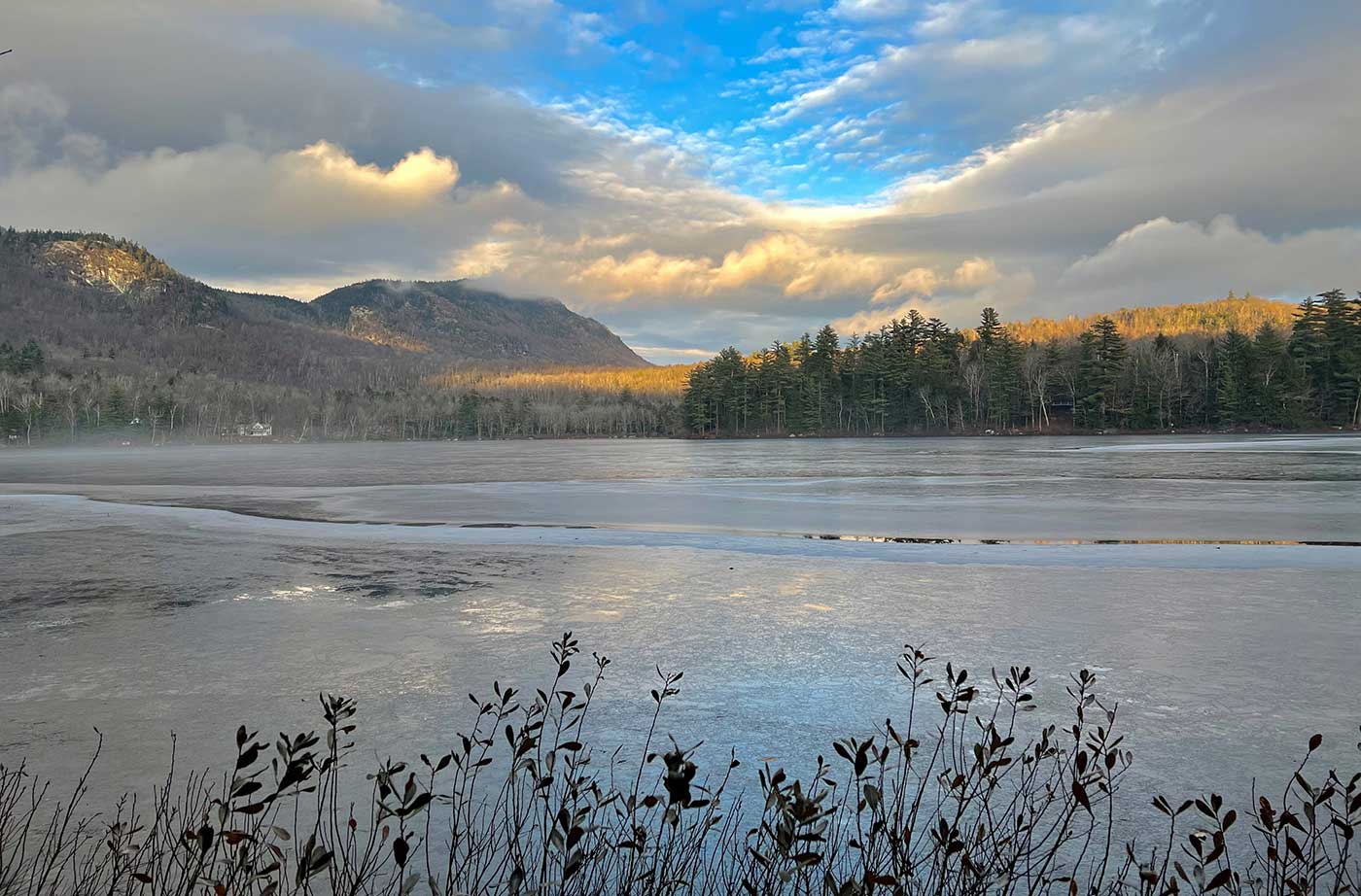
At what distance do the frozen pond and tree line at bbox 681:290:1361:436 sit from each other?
244 feet

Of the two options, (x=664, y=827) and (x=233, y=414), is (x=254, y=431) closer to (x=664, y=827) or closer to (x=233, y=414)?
(x=233, y=414)

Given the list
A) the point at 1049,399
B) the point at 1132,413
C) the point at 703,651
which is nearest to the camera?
the point at 703,651

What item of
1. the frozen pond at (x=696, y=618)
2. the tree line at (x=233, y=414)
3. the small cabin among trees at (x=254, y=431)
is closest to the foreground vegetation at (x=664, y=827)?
the frozen pond at (x=696, y=618)

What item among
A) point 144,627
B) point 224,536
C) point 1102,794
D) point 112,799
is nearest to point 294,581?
point 144,627

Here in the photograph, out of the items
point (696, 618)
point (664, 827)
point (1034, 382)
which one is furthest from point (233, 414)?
point (664, 827)

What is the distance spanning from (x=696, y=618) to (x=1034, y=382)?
96368 millimetres

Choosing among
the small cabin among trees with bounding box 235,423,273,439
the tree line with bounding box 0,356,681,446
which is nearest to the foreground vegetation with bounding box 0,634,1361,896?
the tree line with bounding box 0,356,681,446

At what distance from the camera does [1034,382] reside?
Answer: 95.1m

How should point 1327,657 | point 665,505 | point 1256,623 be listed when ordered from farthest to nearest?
1. point 665,505
2. point 1256,623
3. point 1327,657

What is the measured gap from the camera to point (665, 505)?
920 inches

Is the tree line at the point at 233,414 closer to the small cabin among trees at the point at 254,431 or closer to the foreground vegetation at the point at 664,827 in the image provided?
the small cabin among trees at the point at 254,431

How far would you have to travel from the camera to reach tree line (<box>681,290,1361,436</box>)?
80.1 m

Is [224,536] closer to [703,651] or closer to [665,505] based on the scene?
[665,505]

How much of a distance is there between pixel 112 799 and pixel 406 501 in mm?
21568
